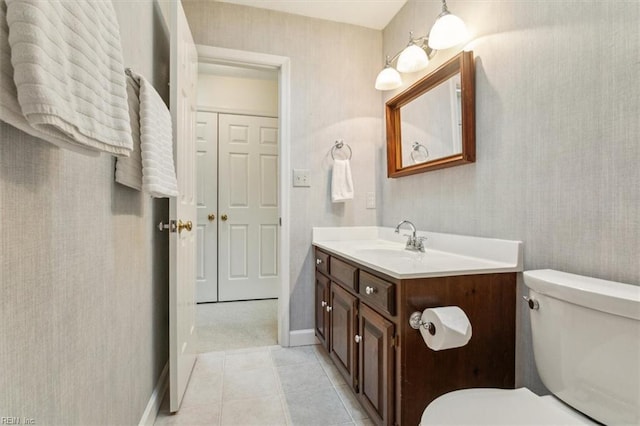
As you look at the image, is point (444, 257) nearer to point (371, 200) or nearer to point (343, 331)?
point (343, 331)

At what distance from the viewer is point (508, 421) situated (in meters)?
0.79

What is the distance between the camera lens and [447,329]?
95cm

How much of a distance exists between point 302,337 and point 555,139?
1872mm

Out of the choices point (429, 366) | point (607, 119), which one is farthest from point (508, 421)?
point (607, 119)

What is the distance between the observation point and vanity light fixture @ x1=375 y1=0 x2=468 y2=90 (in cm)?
148

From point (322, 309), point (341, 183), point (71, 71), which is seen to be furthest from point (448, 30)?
point (322, 309)

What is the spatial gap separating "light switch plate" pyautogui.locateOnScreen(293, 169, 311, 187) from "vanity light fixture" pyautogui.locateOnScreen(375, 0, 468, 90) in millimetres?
769

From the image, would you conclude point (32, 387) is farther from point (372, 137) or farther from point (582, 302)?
point (372, 137)

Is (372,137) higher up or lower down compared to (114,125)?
higher up

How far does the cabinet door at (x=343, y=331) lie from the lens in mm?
1481

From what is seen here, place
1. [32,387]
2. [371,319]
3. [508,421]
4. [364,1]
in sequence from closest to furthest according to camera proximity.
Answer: [32,387], [508,421], [371,319], [364,1]

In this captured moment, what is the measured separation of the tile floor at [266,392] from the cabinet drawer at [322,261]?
575 mm

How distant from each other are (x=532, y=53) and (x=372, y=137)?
4.07 feet

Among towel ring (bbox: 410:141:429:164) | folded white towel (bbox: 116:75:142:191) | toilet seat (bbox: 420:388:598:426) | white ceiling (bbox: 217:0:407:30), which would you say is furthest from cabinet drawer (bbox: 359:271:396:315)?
white ceiling (bbox: 217:0:407:30)
